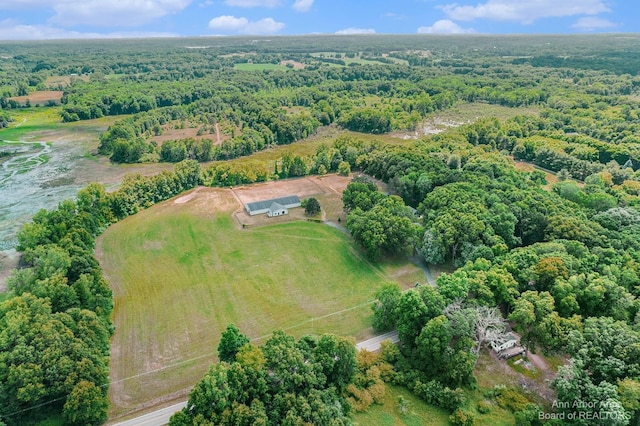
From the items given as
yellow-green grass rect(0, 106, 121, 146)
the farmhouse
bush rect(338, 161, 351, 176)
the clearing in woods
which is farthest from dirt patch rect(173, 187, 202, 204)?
yellow-green grass rect(0, 106, 121, 146)

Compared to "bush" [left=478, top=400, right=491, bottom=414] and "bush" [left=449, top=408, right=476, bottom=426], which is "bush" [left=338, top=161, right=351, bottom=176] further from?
"bush" [left=449, top=408, right=476, bottom=426]

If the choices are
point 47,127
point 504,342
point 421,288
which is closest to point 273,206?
Result: point 421,288

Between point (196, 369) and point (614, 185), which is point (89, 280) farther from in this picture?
point (614, 185)

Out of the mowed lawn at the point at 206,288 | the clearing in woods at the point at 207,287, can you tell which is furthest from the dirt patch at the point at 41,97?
the mowed lawn at the point at 206,288

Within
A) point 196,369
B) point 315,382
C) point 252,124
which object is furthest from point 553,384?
point 252,124

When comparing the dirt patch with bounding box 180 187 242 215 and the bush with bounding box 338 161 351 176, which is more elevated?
the bush with bounding box 338 161 351 176

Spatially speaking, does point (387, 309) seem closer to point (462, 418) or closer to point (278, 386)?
point (462, 418)
